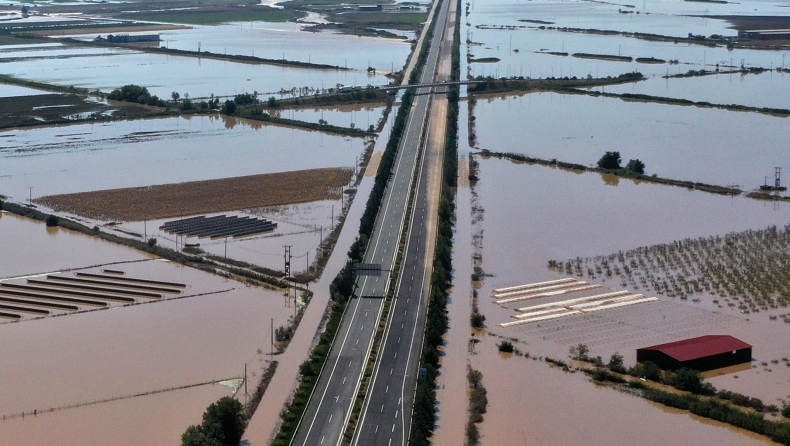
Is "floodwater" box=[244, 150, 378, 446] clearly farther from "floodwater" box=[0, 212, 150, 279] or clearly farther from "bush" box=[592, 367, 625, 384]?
"bush" box=[592, 367, 625, 384]

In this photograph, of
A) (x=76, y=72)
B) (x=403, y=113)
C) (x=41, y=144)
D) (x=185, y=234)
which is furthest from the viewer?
(x=76, y=72)

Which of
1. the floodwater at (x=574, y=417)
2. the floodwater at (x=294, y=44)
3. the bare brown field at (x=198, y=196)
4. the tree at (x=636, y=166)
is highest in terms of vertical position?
the floodwater at (x=294, y=44)

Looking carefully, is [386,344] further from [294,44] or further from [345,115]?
[294,44]

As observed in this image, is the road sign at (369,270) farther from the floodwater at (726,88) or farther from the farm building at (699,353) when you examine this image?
the floodwater at (726,88)

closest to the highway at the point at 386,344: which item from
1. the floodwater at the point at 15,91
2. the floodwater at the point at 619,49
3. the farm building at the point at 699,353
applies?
the farm building at the point at 699,353

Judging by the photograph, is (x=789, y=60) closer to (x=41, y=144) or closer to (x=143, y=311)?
(x=41, y=144)

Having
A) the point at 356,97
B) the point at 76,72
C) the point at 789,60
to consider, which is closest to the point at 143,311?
the point at 356,97

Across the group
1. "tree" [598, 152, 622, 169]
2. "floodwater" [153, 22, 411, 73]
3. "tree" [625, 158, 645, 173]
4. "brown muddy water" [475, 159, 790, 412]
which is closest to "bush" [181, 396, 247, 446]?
"brown muddy water" [475, 159, 790, 412]

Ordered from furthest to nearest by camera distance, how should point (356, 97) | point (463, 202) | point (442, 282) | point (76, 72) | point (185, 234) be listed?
point (76, 72), point (356, 97), point (463, 202), point (185, 234), point (442, 282)
